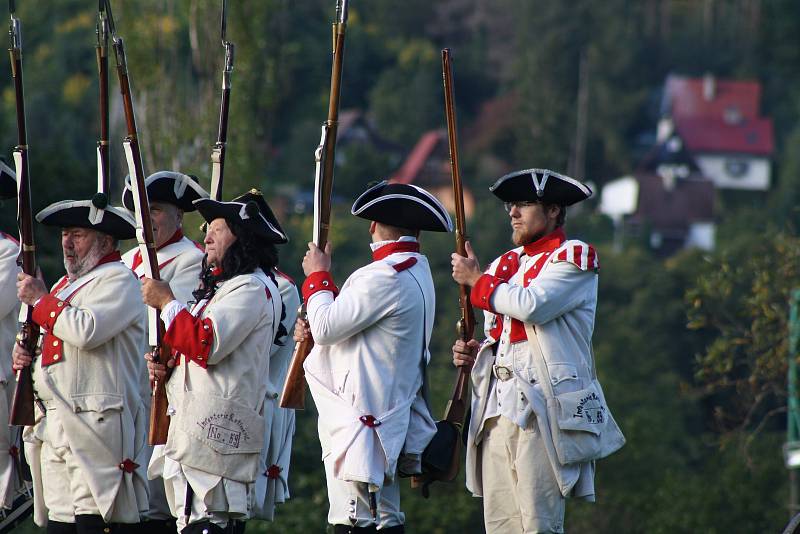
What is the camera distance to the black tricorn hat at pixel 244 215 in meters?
7.56

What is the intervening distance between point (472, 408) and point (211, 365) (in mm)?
1276

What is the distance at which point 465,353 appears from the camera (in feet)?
25.1

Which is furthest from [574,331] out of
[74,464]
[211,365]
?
[74,464]

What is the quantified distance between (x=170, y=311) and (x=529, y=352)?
1.71 meters

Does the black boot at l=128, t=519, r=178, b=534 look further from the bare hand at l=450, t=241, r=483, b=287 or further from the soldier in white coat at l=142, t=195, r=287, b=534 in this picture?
the bare hand at l=450, t=241, r=483, b=287

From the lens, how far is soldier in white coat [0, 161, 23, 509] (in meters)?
8.66

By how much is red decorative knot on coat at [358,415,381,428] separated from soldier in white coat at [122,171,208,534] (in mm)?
1477

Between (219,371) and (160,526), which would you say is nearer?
(219,371)

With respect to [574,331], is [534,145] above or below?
above

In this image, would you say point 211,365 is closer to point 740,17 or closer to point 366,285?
point 366,285

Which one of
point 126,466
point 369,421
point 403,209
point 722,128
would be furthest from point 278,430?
point 722,128

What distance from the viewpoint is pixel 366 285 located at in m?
7.43

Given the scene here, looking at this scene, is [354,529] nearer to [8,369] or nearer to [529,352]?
[529,352]

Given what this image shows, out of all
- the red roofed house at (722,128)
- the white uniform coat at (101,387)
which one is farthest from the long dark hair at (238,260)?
the red roofed house at (722,128)
